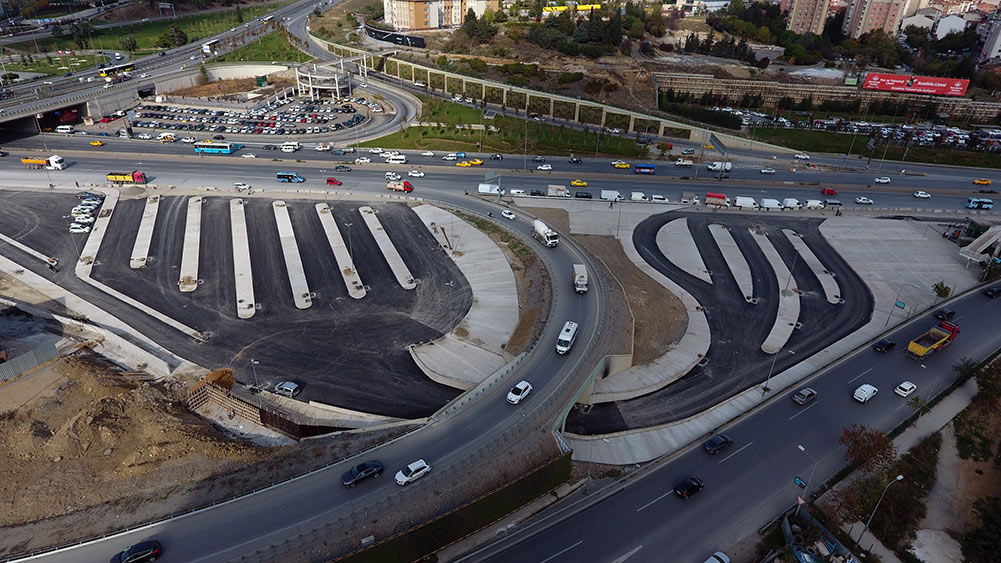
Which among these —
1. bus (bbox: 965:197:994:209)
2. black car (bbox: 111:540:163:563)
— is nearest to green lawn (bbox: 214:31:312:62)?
black car (bbox: 111:540:163:563)

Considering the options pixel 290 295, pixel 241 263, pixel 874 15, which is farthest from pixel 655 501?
pixel 874 15

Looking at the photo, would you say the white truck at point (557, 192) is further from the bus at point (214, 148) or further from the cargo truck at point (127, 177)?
the cargo truck at point (127, 177)

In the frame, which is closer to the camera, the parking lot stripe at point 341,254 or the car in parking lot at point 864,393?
the car in parking lot at point 864,393

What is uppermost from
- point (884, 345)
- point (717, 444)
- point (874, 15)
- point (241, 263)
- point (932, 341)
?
point (874, 15)

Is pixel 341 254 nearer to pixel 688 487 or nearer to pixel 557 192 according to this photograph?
pixel 557 192

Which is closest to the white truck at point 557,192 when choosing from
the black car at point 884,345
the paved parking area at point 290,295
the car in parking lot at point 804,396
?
the paved parking area at point 290,295

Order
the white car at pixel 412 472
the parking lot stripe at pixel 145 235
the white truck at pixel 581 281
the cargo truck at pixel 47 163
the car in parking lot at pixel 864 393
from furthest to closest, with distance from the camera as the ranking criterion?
1. the cargo truck at pixel 47 163
2. the parking lot stripe at pixel 145 235
3. the white truck at pixel 581 281
4. the car in parking lot at pixel 864 393
5. the white car at pixel 412 472

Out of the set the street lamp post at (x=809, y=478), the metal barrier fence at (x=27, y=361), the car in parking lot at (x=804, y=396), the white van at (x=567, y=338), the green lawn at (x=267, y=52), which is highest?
the green lawn at (x=267, y=52)
